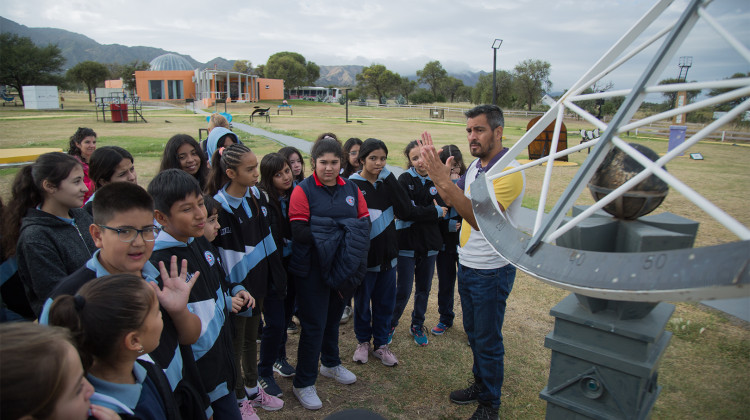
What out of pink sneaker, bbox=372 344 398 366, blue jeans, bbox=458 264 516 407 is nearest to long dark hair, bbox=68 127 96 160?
pink sneaker, bbox=372 344 398 366

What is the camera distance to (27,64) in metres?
48.5

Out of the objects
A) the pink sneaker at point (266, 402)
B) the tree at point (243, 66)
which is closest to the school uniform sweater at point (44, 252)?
the pink sneaker at point (266, 402)

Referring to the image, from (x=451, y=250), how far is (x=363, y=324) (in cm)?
117

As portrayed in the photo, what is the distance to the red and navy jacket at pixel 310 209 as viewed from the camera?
3055mm

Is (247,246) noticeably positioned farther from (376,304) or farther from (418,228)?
(418,228)

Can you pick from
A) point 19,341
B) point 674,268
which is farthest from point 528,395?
point 19,341

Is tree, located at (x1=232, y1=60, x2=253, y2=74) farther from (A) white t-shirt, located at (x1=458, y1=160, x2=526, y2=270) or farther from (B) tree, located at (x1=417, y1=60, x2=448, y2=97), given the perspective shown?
(A) white t-shirt, located at (x1=458, y1=160, x2=526, y2=270)

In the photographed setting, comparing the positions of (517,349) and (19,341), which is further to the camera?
(517,349)

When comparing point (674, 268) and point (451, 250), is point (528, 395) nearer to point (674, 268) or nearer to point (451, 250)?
point (451, 250)

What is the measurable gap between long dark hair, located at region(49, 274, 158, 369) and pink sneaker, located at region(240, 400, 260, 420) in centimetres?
171

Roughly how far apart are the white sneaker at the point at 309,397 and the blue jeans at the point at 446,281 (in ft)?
5.63

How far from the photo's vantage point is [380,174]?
148 inches

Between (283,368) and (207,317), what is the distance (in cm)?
167

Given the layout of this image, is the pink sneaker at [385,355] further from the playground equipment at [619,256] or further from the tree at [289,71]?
the tree at [289,71]
